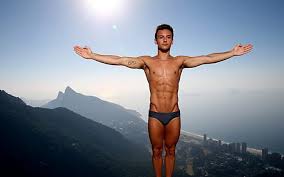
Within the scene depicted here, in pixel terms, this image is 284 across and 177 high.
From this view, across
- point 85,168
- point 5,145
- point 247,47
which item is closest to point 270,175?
point 85,168

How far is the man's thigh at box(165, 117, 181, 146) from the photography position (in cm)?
783

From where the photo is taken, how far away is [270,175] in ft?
594

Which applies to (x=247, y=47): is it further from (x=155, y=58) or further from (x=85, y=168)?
(x=85, y=168)

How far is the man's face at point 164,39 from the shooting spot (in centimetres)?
767

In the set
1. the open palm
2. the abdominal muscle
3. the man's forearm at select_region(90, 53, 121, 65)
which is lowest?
the abdominal muscle

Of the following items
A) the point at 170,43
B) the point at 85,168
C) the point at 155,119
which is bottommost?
the point at 85,168

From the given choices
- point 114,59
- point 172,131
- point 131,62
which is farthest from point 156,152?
point 114,59

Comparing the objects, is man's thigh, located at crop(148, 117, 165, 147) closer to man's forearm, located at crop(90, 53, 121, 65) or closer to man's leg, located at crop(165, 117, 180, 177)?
man's leg, located at crop(165, 117, 180, 177)

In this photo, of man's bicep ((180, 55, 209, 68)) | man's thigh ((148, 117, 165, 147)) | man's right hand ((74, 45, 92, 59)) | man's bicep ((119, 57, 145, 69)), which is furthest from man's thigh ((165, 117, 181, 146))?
man's right hand ((74, 45, 92, 59))

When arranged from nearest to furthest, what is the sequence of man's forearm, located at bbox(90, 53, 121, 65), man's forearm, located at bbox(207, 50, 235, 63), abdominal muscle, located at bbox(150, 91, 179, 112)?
abdominal muscle, located at bbox(150, 91, 179, 112) < man's forearm, located at bbox(90, 53, 121, 65) < man's forearm, located at bbox(207, 50, 235, 63)

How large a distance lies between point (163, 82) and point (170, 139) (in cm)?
164

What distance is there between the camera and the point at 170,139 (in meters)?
7.98

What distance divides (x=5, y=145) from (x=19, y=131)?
70.4 feet

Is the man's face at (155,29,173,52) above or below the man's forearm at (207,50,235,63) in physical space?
above
